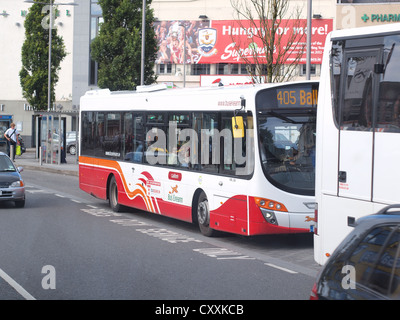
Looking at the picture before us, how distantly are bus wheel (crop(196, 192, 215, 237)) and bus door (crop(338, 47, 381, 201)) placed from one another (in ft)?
16.9

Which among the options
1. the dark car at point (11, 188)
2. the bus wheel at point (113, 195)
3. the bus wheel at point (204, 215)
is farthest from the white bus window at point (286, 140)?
the dark car at point (11, 188)

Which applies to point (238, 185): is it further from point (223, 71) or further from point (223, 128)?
point (223, 71)

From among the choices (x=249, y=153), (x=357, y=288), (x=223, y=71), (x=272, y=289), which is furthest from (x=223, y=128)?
(x=223, y=71)

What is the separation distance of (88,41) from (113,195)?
142 feet

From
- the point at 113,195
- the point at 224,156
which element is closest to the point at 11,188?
the point at 113,195

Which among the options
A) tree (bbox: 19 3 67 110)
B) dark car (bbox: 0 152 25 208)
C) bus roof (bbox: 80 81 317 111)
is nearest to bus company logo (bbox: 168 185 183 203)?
bus roof (bbox: 80 81 317 111)

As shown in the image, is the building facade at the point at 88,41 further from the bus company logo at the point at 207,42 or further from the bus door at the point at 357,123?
the bus door at the point at 357,123

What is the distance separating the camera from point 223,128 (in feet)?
42.3

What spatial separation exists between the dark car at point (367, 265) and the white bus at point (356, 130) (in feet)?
11.1

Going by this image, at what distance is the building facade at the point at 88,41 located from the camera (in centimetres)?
5764

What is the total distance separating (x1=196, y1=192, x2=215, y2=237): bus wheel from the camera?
13367 millimetres

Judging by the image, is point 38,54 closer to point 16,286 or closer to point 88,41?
point 88,41

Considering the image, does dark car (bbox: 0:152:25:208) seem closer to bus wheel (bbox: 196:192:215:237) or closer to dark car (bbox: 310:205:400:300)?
bus wheel (bbox: 196:192:215:237)

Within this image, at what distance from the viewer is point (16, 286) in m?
8.66
